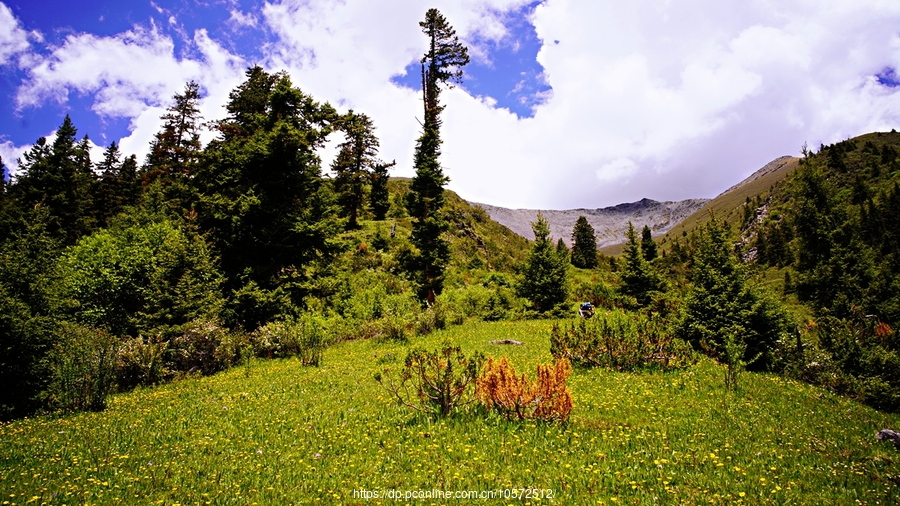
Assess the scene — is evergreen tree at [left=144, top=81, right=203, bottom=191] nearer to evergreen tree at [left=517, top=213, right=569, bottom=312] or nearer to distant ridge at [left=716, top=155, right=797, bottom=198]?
evergreen tree at [left=517, top=213, right=569, bottom=312]

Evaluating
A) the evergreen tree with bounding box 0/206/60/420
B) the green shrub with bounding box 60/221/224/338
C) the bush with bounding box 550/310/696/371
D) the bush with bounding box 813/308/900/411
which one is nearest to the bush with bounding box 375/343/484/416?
the bush with bounding box 550/310/696/371

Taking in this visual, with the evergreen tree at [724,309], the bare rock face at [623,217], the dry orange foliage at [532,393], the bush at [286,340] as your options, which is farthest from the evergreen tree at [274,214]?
the bare rock face at [623,217]

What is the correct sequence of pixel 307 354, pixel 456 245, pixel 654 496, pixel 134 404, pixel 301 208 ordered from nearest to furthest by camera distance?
1. pixel 654 496
2. pixel 134 404
3. pixel 307 354
4. pixel 301 208
5. pixel 456 245

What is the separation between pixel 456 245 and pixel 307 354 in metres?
33.1

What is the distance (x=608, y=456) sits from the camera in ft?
19.8

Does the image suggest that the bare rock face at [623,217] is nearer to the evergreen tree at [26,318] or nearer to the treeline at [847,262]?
the treeline at [847,262]

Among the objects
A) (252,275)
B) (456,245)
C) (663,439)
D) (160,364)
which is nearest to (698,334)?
(663,439)

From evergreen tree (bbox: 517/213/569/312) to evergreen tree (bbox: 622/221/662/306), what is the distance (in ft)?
13.7

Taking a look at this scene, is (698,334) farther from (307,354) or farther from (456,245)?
(456,245)

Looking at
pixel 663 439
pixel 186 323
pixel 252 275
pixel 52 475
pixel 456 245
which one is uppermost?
pixel 456 245

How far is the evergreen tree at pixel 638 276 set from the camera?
25.8m

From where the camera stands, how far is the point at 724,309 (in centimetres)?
1330

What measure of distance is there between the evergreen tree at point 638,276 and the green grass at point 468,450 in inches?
628

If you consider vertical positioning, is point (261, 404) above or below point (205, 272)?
below
